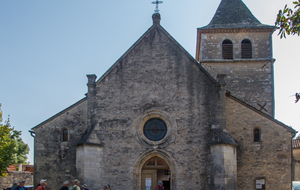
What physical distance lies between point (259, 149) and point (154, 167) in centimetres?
536

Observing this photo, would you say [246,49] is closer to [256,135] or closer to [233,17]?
[233,17]

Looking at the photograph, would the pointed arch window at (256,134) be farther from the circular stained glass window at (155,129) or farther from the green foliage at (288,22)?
the green foliage at (288,22)

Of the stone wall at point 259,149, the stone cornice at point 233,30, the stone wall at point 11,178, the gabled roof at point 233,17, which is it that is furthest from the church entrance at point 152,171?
the stone wall at point 11,178

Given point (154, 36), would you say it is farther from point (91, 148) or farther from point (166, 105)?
point (91, 148)

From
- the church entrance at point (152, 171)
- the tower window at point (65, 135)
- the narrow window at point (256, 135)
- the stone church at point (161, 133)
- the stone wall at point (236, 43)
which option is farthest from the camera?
the stone wall at point (236, 43)

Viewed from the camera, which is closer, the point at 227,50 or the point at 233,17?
the point at 227,50

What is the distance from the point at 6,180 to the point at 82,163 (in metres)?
14.8

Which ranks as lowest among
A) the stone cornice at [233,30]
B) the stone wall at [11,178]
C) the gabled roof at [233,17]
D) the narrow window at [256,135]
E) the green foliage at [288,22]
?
the stone wall at [11,178]

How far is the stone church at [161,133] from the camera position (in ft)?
52.3

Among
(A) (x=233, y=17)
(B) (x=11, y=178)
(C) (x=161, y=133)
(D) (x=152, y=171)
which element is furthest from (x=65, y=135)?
(A) (x=233, y=17)

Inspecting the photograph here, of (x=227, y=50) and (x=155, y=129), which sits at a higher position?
(x=227, y=50)

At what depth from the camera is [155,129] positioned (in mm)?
16859

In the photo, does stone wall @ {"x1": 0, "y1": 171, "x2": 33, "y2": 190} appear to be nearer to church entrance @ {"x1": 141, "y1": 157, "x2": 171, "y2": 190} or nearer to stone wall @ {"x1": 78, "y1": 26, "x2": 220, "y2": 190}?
stone wall @ {"x1": 78, "y1": 26, "x2": 220, "y2": 190}

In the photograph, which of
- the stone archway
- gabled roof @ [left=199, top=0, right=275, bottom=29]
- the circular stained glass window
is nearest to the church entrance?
the stone archway
